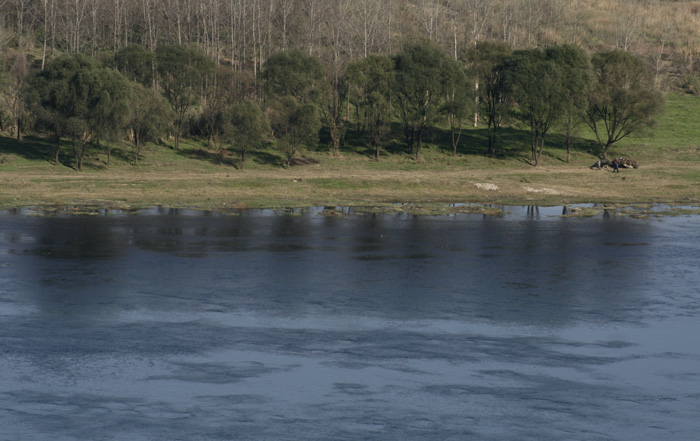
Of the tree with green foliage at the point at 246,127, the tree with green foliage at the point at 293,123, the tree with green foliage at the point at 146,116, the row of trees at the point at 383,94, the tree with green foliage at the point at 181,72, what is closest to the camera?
the tree with green foliage at the point at 146,116

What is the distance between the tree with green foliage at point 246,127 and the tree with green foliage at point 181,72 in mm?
10197

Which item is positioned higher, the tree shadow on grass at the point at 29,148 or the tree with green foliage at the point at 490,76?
the tree with green foliage at the point at 490,76

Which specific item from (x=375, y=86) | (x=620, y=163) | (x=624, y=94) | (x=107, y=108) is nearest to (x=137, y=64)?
(x=107, y=108)

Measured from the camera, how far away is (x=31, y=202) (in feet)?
181

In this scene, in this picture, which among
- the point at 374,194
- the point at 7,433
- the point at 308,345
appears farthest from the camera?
the point at 374,194

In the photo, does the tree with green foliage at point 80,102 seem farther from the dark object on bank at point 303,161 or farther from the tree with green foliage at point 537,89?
the tree with green foliage at point 537,89

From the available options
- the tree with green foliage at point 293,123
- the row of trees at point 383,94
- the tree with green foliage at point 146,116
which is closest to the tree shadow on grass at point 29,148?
the row of trees at point 383,94

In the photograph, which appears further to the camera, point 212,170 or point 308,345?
point 212,170

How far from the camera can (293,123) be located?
82250mm

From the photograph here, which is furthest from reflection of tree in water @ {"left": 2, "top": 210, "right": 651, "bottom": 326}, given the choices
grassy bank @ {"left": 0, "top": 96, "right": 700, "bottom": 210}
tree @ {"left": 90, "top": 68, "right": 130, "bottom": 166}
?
tree @ {"left": 90, "top": 68, "right": 130, "bottom": 166}

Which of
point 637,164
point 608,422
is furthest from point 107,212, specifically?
point 637,164

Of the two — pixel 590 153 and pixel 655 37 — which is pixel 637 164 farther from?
pixel 655 37

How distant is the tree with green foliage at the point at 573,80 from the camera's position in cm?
8681

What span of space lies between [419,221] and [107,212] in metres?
20.3
